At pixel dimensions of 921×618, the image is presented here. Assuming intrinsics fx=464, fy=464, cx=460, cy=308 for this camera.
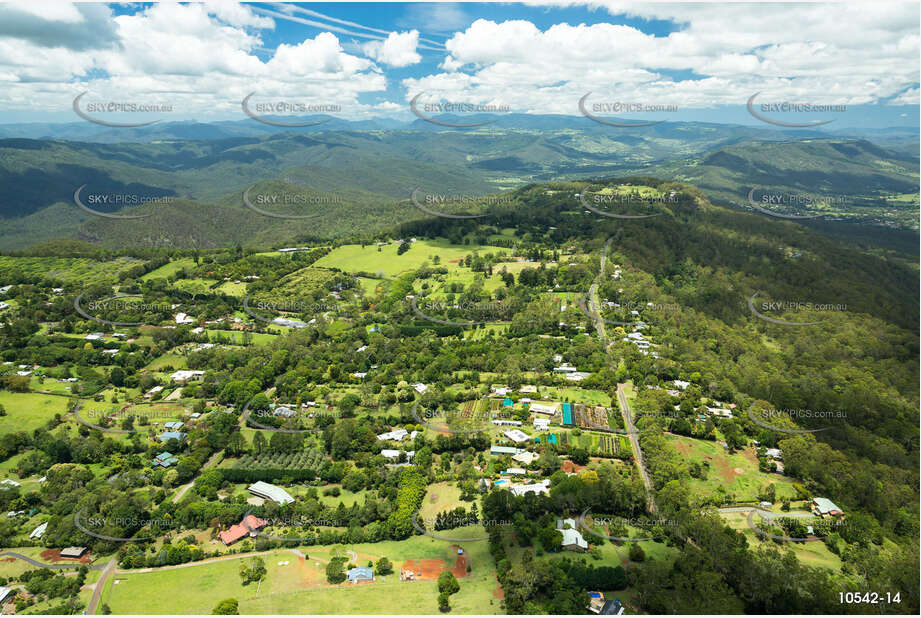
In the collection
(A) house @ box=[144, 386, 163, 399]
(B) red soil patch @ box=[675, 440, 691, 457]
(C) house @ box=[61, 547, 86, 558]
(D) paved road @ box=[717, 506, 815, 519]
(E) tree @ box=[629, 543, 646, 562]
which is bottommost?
(A) house @ box=[144, 386, 163, 399]

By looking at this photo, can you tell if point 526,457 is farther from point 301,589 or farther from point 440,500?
point 301,589

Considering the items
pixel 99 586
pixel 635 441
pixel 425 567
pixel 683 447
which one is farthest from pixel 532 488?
pixel 99 586

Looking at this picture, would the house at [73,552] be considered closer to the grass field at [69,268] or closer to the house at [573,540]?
the house at [573,540]

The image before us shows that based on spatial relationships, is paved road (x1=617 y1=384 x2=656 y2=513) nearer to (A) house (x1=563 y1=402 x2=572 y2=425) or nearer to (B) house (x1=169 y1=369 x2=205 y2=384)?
(A) house (x1=563 y1=402 x2=572 y2=425)

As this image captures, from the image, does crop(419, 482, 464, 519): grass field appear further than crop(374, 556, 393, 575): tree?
Yes

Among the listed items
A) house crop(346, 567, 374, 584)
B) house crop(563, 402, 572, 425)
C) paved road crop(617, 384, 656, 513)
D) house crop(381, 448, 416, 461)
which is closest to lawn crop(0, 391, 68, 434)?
house crop(381, 448, 416, 461)

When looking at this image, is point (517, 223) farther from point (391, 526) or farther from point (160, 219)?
point (160, 219)

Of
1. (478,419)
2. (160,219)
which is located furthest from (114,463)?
(160,219)
